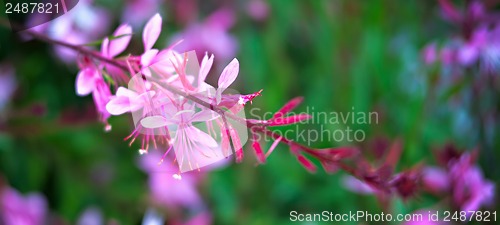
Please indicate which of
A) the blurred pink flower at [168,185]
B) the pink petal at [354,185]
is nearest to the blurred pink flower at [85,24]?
the blurred pink flower at [168,185]

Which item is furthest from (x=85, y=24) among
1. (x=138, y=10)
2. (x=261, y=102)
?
(x=261, y=102)

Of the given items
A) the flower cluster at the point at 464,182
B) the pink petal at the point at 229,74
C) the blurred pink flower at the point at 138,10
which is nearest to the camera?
the pink petal at the point at 229,74

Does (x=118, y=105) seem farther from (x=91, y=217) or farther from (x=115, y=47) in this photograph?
(x=91, y=217)

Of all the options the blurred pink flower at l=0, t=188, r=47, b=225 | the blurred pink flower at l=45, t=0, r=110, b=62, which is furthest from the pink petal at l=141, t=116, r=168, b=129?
the blurred pink flower at l=0, t=188, r=47, b=225

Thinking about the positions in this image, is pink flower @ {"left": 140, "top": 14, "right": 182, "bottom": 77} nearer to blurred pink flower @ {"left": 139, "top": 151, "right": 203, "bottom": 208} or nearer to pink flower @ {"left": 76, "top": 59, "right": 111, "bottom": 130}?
pink flower @ {"left": 76, "top": 59, "right": 111, "bottom": 130}

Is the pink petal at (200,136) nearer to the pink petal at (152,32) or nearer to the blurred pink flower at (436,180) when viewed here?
the pink petal at (152,32)

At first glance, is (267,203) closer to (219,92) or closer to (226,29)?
(226,29)

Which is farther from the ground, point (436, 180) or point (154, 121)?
point (154, 121)

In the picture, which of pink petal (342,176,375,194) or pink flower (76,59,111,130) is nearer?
pink flower (76,59,111,130)
